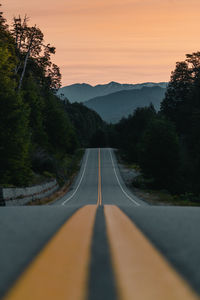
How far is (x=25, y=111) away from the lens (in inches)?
1743

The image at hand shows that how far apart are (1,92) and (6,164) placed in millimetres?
7737

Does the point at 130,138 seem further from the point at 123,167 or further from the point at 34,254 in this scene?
the point at 34,254

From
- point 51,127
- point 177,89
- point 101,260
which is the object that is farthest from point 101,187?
point 177,89

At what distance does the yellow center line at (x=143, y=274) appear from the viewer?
1.76m

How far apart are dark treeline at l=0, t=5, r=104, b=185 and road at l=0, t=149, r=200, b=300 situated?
3418 cm

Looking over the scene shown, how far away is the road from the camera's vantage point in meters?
1.84

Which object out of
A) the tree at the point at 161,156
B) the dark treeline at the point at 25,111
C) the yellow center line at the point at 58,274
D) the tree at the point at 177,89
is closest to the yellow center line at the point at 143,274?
the yellow center line at the point at 58,274

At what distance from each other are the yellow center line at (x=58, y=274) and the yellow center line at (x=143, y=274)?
185 mm

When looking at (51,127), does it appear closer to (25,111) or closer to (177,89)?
(177,89)

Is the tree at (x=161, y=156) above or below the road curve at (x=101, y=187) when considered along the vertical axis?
above

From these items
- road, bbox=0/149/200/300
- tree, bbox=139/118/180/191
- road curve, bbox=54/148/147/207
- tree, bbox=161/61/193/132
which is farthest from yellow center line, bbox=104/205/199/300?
tree, bbox=161/61/193/132

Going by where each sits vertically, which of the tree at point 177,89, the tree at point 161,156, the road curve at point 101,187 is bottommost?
the road curve at point 101,187

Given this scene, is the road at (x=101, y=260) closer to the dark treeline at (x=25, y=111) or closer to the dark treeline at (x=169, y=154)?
the dark treeline at (x=25, y=111)

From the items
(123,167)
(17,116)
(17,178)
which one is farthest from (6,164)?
(123,167)
